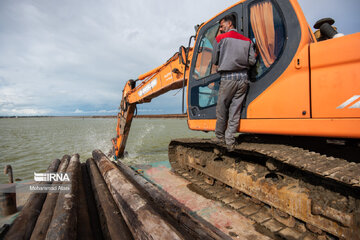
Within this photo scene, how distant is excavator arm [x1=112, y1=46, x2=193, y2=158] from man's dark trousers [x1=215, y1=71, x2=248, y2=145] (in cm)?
114

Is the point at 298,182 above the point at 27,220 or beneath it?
above

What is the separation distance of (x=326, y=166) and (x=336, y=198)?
1.20 ft

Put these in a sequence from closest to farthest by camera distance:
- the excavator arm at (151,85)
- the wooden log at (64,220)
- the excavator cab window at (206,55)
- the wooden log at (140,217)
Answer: the wooden log at (140,217) → the wooden log at (64,220) → the excavator cab window at (206,55) → the excavator arm at (151,85)

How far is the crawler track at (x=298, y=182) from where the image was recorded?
1.78 metres

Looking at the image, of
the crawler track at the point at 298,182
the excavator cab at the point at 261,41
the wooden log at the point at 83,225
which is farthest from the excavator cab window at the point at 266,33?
the wooden log at the point at 83,225

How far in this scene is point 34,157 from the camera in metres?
8.89

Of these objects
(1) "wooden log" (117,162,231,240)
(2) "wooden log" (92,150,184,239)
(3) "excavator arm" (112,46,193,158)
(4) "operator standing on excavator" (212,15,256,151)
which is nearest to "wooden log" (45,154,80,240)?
(2) "wooden log" (92,150,184,239)

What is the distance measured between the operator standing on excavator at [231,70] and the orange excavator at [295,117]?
5.2 inches

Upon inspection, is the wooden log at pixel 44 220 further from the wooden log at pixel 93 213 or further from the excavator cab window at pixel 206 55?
the excavator cab window at pixel 206 55

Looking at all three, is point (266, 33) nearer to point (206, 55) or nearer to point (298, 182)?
point (206, 55)

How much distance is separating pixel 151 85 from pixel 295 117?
4.02 m

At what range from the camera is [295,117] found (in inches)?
83.8

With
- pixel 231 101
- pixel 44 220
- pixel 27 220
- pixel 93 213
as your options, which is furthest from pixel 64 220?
pixel 231 101

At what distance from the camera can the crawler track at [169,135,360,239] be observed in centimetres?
178
